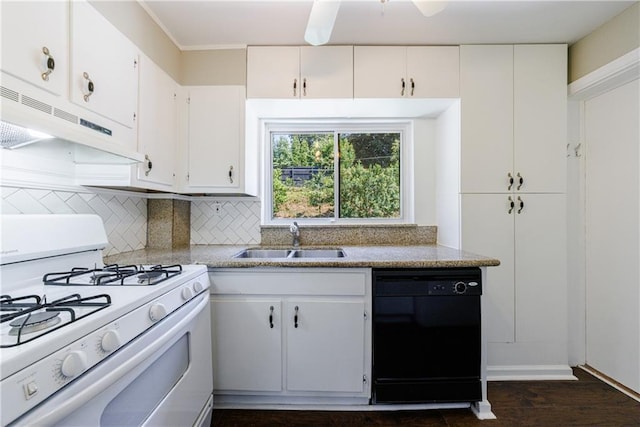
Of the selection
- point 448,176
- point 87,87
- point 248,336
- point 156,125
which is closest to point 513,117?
point 448,176

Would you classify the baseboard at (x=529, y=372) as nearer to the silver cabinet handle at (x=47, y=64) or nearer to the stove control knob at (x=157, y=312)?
the stove control knob at (x=157, y=312)

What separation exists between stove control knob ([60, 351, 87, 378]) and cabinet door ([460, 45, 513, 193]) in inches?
86.1

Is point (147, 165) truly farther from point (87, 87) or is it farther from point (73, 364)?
point (73, 364)

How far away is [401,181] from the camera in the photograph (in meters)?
2.62

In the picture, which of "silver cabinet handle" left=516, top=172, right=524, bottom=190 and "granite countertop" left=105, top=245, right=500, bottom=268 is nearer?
"granite countertop" left=105, top=245, right=500, bottom=268

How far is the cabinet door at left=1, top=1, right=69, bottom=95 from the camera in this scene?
3.18 ft

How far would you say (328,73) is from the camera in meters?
2.08

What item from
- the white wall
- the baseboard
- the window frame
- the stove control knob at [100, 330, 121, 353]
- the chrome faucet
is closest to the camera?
the stove control knob at [100, 330, 121, 353]

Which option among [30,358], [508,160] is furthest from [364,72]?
[30,358]

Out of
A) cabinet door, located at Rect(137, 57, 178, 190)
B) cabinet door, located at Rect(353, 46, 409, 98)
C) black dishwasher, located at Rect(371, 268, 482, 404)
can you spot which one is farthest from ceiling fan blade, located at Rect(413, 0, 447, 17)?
cabinet door, located at Rect(137, 57, 178, 190)

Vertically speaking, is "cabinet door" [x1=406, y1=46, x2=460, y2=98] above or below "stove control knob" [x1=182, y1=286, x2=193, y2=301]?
above

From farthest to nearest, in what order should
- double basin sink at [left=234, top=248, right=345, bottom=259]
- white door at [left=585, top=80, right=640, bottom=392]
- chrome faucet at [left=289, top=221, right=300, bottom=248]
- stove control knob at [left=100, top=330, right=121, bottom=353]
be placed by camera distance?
chrome faucet at [left=289, top=221, right=300, bottom=248]
double basin sink at [left=234, top=248, right=345, bottom=259]
white door at [left=585, top=80, right=640, bottom=392]
stove control knob at [left=100, top=330, right=121, bottom=353]

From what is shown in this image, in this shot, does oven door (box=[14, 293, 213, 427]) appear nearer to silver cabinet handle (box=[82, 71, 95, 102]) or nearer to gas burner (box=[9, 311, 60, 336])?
gas burner (box=[9, 311, 60, 336])

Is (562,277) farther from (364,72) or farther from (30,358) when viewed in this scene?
(30,358)
